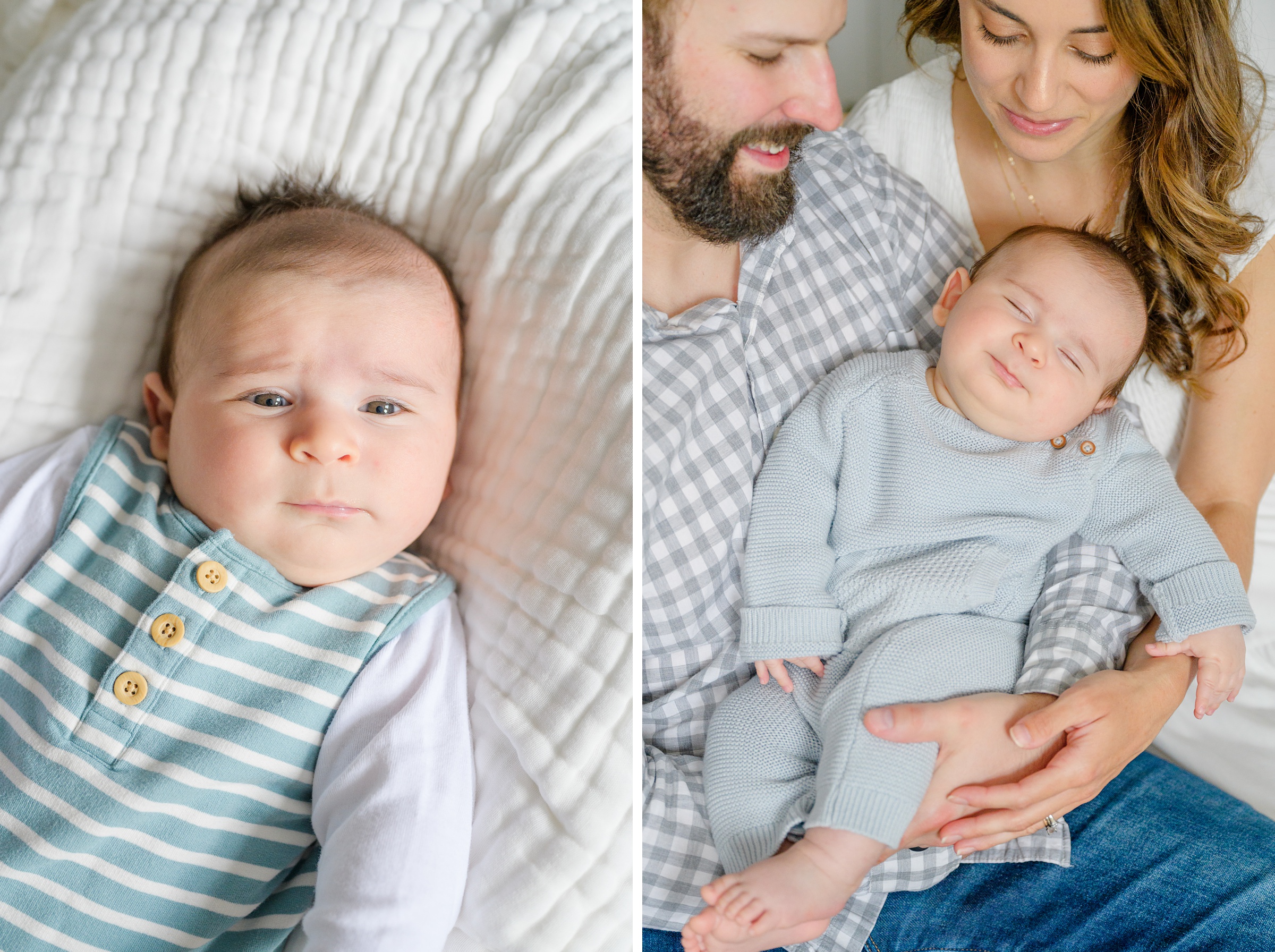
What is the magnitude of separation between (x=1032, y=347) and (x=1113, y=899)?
1.04 feet

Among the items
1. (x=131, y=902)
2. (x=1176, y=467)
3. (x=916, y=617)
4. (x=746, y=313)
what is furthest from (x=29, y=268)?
(x=1176, y=467)

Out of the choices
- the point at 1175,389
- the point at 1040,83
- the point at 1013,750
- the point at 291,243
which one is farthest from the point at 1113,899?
the point at 291,243

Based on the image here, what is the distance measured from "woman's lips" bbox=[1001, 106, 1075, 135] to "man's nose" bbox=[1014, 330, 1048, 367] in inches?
4.9

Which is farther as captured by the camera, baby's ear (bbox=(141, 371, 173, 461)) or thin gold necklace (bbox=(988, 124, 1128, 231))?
baby's ear (bbox=(141, 371, 173, 461))

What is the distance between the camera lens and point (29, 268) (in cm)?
77

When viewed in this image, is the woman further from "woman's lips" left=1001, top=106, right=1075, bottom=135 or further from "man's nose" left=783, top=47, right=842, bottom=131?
"man's nose" left=783, top=47, right=842, bottom=131

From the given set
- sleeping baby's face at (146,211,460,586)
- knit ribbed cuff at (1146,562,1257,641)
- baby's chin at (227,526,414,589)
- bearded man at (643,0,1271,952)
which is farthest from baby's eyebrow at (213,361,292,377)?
knit ribbed cuff at (1146,562,1257,641)

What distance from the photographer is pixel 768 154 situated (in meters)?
0.47

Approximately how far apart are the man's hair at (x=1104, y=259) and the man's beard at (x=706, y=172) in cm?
13

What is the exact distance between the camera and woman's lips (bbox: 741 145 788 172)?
46 centimetres

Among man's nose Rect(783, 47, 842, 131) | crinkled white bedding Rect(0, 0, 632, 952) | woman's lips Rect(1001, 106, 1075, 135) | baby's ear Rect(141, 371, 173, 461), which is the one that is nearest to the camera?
man's nose Rect(783, 47, 842, 131)

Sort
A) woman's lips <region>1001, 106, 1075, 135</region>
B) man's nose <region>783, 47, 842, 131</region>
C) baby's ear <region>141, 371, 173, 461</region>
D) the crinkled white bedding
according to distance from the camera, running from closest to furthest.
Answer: man's nose <region>783, 47, 842, 131</region>, woman's lips <region>1001, 106, 1075, 135</region>, the crinkled white bedding, baby's ear <region>141, 371, 173, 461</region>

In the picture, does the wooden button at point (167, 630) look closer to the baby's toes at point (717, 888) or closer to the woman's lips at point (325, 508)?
the woman's lips at point (325, 508)

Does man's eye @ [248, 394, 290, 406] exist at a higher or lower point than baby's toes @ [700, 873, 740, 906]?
higher
